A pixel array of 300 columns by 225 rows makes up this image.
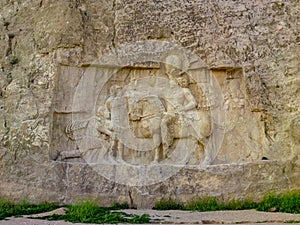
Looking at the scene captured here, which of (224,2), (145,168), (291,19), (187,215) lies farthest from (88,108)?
(291,19)

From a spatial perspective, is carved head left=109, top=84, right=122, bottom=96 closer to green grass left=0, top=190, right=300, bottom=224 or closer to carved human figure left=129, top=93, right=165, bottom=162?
carved human figure left=129, top=93, right=165, bottom=162

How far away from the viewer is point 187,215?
20.9 ft

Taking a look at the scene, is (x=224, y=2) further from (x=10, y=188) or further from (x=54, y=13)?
(x=10, y=188)

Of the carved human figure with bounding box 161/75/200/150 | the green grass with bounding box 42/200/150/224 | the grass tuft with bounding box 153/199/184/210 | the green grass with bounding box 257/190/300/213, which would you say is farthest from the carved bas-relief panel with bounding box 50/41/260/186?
the green grass with bounding box 42/200/150/224

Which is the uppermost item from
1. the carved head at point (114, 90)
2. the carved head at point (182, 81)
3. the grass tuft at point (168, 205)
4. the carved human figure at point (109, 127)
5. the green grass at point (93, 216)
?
the carved head at point (182, 81)

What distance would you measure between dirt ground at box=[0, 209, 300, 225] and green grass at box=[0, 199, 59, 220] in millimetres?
382

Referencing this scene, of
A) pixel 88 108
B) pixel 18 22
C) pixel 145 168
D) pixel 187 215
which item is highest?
pixel 18 22

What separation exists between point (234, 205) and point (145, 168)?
1.58 metres

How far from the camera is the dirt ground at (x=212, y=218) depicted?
574 centimetres

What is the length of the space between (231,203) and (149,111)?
212cm

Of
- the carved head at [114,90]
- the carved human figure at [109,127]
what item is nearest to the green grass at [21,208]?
the carved human figure at [109,127]

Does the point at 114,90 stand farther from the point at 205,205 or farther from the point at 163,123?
the point at 205,205

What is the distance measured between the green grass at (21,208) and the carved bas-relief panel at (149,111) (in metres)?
0.93

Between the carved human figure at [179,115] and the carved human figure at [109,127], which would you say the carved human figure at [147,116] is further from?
the carved human figure at [109,127]
